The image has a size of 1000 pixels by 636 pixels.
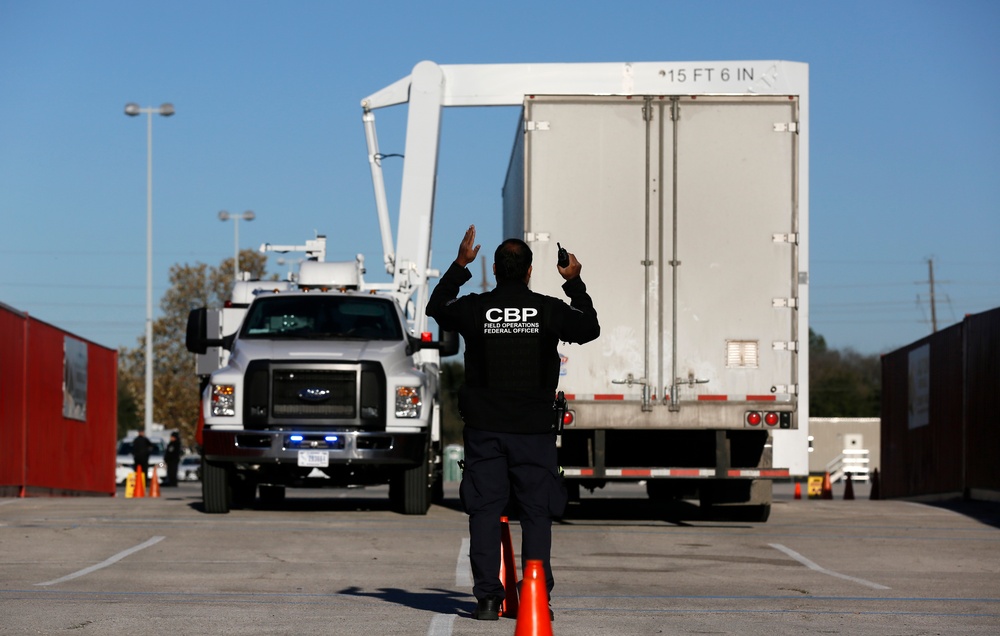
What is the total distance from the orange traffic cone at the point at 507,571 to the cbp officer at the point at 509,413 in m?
0.21

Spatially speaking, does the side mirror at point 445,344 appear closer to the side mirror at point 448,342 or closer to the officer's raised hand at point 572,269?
the side mirror at point 448,342

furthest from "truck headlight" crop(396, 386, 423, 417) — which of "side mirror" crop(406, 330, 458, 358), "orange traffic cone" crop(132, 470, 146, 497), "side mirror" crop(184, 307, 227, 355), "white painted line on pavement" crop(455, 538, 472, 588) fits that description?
"orange traffic cone" crop(132, 470, 146, 497)

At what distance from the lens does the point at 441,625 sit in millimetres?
8305

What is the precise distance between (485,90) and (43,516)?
27.0 feet

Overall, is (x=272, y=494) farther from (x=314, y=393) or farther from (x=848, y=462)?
(x=848, y=462)

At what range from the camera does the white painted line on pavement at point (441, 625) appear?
799cm

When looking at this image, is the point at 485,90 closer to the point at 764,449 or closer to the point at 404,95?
the point at 404,95

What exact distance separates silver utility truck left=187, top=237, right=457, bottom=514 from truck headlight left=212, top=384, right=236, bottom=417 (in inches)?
0.4

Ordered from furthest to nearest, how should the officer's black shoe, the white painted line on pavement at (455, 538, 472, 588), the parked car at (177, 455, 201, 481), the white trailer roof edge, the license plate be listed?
the parked car at (177, 455, 201, 481), the white trailer roof edge, the license plate, the white painted line on pavement at (455, 538, 472, 588), the officer's black shoe

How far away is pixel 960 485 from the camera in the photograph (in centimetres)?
2652

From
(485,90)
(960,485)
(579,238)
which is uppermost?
(485,90)

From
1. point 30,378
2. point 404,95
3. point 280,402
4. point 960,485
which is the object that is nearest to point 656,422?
point 280,402

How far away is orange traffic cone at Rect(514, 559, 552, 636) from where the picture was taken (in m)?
Result: 6.87

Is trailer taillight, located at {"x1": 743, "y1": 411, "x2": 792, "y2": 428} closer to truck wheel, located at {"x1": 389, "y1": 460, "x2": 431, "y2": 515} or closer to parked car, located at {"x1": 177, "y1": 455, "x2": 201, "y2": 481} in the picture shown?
truck wheel, located at {"x1": 389, "y1": 460, "x2": 431, "y2": 515}
